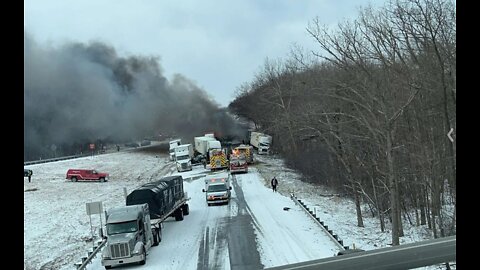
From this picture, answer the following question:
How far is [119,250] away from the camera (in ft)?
41.3

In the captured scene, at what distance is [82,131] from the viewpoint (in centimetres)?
3356

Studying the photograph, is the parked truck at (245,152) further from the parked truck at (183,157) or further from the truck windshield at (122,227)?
the truck windshield at (122,227)

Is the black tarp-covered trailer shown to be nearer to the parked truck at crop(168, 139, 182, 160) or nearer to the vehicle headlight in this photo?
the vehicle headlight

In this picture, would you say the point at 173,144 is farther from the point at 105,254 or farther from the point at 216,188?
the point at 105,254

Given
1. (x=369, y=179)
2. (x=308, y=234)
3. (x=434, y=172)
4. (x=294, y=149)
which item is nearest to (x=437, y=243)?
(x=434, y=172)

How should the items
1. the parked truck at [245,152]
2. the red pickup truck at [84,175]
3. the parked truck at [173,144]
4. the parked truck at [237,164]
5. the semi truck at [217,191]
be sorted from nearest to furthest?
the semi truck at [217,191] < the red pickup truck at [84,175] < the parked truck at [237,164] < the parked truck at [245,152] < the parked truck at [173,144]

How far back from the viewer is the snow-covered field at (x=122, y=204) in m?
13.4

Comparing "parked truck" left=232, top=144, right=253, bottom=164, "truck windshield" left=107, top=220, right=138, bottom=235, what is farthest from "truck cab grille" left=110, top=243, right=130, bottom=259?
"parked truck" left=232, top=144, right=253, bottom=164

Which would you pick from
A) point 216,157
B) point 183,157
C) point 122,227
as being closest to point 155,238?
point 122,227

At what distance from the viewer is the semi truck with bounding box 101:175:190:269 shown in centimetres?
1259

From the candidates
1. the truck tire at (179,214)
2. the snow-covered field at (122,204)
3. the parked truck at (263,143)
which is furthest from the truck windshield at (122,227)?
the parked truck at (263,143)

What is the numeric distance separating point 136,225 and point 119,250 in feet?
3.45
